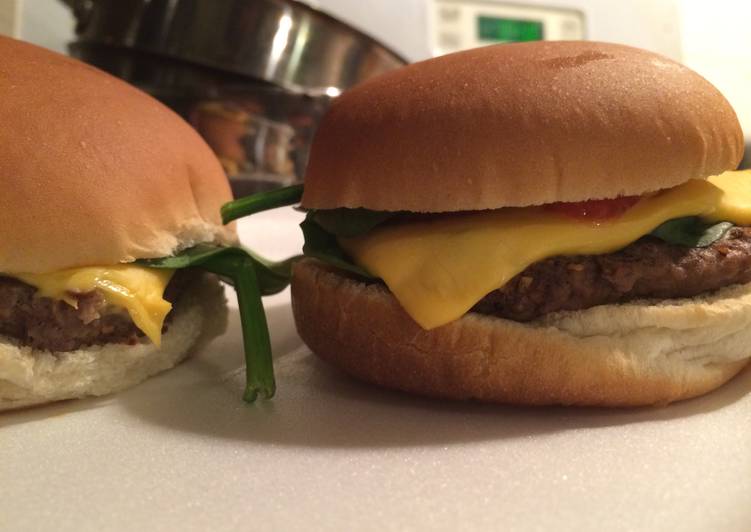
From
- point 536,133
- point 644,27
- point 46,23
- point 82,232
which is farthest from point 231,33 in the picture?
point 644,27

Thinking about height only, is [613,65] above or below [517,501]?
above

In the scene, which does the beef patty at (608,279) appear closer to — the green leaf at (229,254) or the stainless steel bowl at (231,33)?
the green leaf at (229,254)

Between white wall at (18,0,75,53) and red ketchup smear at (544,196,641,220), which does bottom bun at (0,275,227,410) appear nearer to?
red ketchup smear at (544,196,641,220)

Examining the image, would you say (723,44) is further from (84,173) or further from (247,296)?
(84,173)

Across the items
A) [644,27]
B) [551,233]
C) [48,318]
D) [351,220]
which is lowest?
[48,318]

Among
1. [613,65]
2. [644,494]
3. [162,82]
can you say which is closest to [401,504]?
[644,494]

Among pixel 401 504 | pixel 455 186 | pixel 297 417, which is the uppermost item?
pixel 455 186

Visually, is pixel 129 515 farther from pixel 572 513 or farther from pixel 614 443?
pixel 614 443
